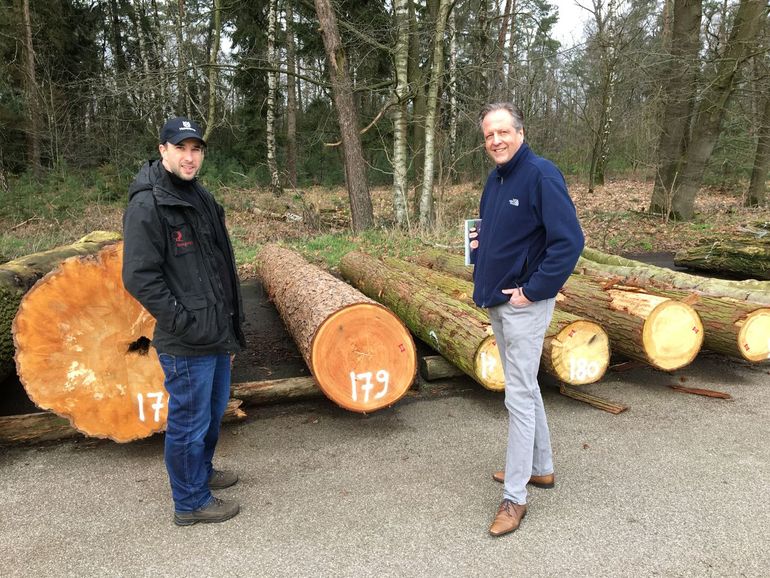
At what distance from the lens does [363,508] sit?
2.90m

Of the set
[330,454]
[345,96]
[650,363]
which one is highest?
[345,96]

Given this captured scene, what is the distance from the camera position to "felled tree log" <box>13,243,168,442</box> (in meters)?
3.35

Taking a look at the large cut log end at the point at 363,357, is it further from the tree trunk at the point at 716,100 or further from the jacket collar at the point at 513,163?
the tree trunk at the point at 716,100

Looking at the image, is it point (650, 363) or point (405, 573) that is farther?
point (650, 363)

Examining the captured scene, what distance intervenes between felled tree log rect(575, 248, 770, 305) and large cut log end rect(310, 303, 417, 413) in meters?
2.90

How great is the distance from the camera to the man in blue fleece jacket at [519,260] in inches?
98.6

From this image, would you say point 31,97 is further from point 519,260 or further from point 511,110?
point 519,260

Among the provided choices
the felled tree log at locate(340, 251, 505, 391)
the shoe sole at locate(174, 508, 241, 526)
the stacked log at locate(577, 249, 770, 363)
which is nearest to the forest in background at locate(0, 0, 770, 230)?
the felled tree log at locate(340, 251, 505, 391)

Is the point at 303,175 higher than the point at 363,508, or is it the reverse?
the point at 303,175

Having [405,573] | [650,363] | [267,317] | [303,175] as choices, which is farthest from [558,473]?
[303,175]

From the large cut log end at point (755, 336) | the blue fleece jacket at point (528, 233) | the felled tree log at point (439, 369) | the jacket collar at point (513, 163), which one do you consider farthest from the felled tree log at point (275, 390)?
the large cut log end at point (755, 336)

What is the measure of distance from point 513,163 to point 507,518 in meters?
1.90

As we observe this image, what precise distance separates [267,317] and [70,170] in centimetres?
1619

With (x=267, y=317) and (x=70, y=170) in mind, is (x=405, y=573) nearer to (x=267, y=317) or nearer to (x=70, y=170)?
(x=267, y=317)
